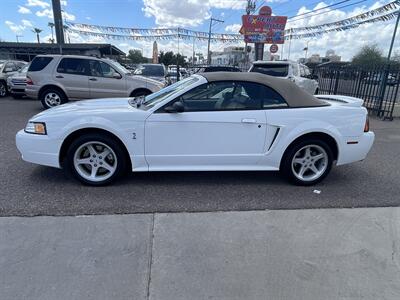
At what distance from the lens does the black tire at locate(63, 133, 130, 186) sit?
3816 millimetres

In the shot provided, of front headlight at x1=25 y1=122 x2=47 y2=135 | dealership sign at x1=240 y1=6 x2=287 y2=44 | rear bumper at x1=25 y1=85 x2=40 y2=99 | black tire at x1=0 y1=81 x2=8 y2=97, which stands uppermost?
dealership sign at x1=240 y1=6 x2=287 y2=44

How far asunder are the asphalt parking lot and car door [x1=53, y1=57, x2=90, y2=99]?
4998mm

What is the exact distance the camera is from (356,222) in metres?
3.31

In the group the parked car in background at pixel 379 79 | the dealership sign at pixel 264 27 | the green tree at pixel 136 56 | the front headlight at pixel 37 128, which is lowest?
A: the front headlight at pixel 37 128

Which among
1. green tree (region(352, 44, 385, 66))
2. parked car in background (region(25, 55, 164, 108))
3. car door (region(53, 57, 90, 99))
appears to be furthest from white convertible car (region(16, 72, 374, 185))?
green tree (region(352, 44, 385, 66))

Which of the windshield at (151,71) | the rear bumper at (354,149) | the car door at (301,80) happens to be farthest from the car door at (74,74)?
the rear bumper at (354,149)

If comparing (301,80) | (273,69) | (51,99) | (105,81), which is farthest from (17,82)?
(301,80)

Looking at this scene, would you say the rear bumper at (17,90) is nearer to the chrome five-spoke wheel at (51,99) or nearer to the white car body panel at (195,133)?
the chrome five-spoke wheel at (51,99)

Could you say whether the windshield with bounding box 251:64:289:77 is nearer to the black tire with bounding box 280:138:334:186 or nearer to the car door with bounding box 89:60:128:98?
the car door with bounding box 89:60:128:98

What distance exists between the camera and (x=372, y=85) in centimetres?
1053

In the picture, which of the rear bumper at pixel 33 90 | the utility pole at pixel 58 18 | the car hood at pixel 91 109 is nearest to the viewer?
the car hood at pixel 91 109

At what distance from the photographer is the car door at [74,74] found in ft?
31.1

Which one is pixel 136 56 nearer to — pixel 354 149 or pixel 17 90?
pixel 17 90

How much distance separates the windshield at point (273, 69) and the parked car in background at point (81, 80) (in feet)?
13.7
